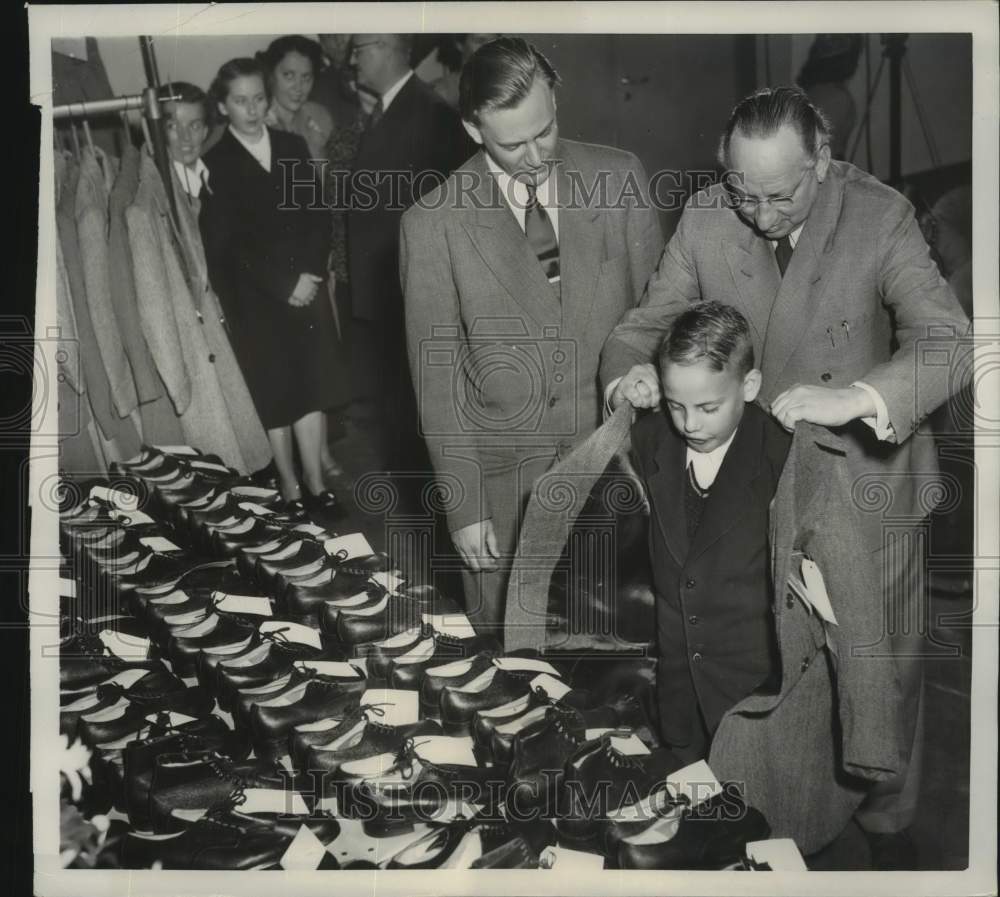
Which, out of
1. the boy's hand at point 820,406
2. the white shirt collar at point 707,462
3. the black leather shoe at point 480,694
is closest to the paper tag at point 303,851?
the black leather shoe at point 480,694

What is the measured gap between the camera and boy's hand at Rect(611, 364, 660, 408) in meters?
2.30

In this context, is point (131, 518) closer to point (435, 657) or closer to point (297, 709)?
point (297, 709)

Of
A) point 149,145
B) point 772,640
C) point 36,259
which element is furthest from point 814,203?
point 36,259

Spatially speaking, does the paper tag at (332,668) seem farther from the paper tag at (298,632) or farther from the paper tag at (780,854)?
the paper tag at (780,854)

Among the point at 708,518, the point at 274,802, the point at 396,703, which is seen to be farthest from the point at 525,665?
the point at 274,802

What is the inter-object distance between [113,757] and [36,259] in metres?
1.20

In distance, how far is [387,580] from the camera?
250cm

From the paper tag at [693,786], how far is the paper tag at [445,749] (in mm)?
450

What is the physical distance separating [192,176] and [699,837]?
6.32 feet

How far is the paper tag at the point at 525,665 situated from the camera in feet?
7.86

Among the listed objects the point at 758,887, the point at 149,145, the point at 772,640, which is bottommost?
the point at 758,887

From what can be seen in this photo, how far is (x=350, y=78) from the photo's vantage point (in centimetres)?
244

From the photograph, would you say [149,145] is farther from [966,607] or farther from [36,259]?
[966,607]

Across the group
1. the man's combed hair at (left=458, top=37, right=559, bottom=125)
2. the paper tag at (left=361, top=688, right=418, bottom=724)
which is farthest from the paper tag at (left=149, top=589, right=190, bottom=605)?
the man's combed hair at (left=458, top=37, right=559, bottom=125)
